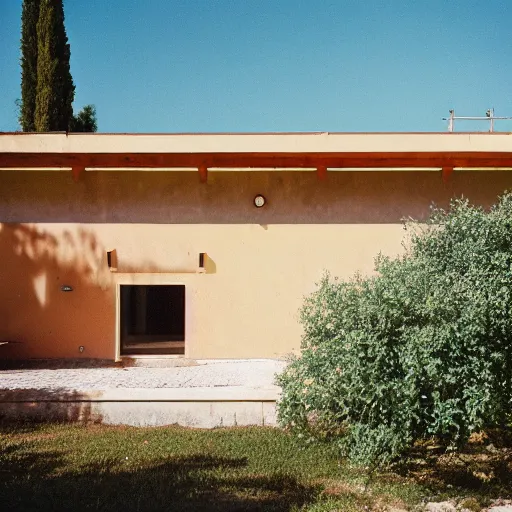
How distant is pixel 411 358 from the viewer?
5039mm

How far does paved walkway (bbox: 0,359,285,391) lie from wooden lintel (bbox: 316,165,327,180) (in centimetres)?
335

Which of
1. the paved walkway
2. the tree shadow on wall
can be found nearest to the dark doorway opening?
the tree shadow on wall

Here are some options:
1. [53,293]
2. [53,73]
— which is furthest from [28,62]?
[53,293]

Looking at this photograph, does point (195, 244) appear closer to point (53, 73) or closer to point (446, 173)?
point (446, 173)

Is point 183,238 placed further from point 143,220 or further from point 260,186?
point 260,186

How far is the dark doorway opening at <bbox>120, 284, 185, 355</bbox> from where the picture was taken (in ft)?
37.7

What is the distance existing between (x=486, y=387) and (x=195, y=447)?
10.1 ft

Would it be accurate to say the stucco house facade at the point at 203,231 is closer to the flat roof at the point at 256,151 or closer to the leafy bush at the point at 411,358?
the flat roof at the point at 256,151

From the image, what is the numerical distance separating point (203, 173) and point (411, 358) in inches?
229

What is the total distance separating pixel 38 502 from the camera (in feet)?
15.1

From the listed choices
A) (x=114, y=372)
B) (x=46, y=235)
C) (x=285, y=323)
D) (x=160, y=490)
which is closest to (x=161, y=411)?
(x=160, y=490)

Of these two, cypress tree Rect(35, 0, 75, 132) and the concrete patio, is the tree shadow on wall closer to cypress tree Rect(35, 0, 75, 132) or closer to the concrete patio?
the concrete patio

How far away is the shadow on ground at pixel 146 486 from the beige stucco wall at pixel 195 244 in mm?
4284

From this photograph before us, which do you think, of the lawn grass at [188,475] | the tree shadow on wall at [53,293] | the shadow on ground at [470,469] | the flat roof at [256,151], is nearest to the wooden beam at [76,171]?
the flat roof at [256,151]
